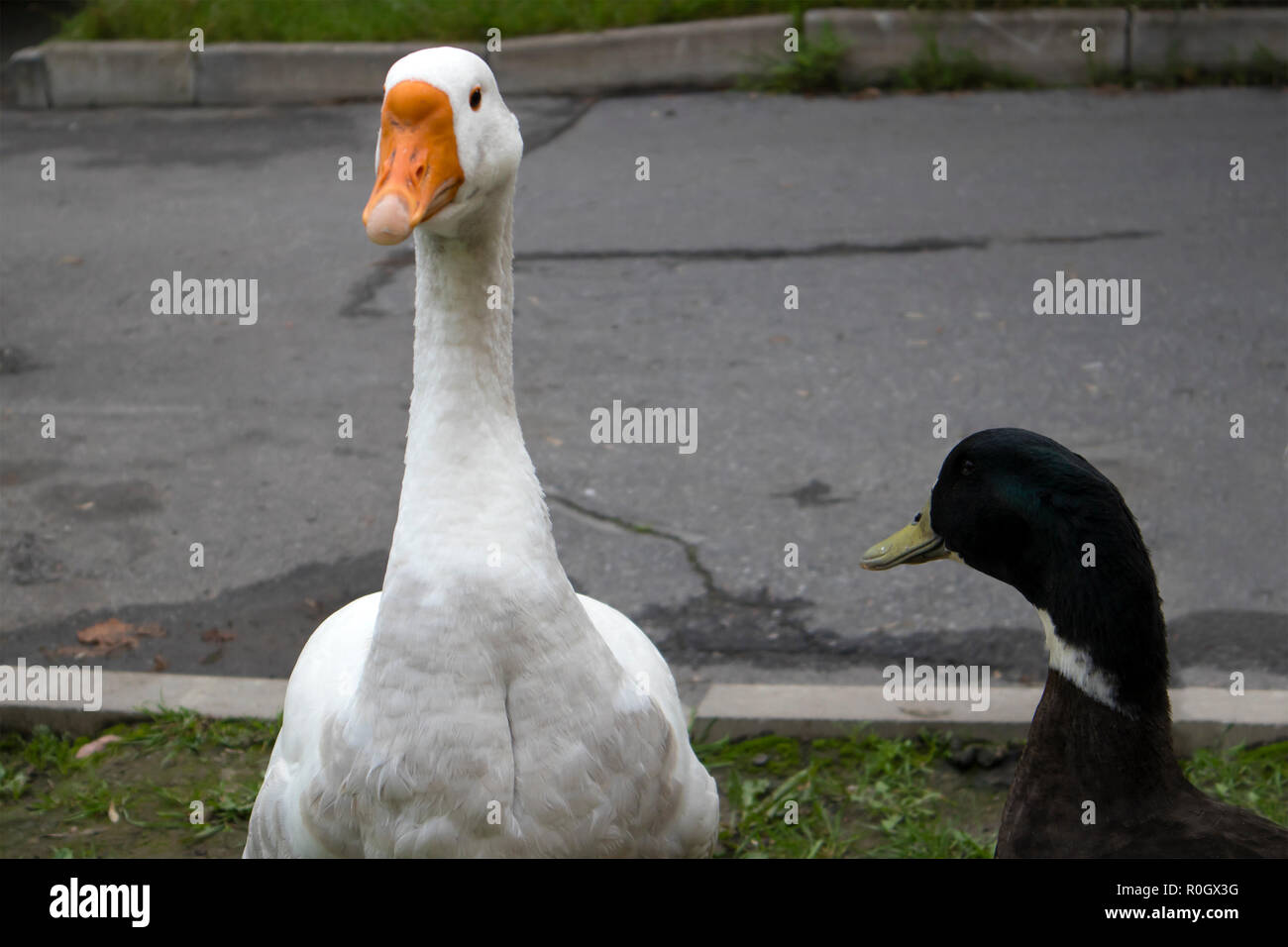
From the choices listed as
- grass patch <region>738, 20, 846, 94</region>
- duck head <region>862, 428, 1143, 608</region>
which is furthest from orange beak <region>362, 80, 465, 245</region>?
grass patch <region>738, 20, 846, 94</region>

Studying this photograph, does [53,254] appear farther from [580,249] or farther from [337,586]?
[337,586]

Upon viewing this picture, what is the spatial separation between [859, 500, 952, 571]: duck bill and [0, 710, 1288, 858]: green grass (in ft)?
2.38

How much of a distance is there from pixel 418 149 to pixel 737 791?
1829 mm

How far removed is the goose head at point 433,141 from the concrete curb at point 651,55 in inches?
286

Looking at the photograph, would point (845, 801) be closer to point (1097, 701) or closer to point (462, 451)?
point (1097, 701)

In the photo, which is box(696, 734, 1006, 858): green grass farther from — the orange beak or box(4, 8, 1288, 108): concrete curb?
box(4, 8, 1288, 108): concrete curb

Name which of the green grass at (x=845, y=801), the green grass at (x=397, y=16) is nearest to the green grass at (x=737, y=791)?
the green grass at (x=845, y=801)

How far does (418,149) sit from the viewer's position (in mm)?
2211

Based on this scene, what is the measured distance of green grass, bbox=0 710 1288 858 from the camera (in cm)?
325

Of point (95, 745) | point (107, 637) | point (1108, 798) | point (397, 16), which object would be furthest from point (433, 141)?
point (397, 16)

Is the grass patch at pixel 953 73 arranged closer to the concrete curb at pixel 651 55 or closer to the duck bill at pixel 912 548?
the concrete curb at pixel 651 55
